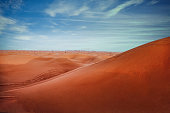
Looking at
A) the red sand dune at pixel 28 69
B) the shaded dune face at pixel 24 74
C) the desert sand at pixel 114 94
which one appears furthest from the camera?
the red sand dune at pixel 28 69

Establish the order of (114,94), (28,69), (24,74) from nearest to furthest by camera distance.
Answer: (114,94)
(24,74)
(28,69)

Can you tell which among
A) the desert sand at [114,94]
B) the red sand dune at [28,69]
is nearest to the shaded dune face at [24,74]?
the red sand dune at [28,69]

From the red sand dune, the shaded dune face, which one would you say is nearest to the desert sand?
the shaded dune face

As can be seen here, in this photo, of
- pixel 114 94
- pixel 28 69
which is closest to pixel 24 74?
pixel 28 69

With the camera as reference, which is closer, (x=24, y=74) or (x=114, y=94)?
(x=114, y=94)

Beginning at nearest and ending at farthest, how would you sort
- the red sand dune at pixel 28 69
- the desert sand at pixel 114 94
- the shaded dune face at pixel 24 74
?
the desert sand at pixel 114 94 → the shaded dune face at pixel 24 74 → the red sand dune at pixel 28 69

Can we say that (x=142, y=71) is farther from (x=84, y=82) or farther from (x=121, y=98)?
(x=84, y=82)

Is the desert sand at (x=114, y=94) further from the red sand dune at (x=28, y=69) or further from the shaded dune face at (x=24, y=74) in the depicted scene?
the red sand dune at (x=28, y=69)

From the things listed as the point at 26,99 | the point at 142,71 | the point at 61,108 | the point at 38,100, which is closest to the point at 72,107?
the point at 61,108

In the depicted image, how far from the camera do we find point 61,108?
6.49ft

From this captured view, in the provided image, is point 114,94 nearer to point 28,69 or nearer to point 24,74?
point 24,74

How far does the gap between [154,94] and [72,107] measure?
61.2 inches

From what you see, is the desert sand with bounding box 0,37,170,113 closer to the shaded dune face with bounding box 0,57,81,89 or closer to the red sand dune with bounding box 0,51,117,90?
the shaded dune face with bounding box 0,57,81,89

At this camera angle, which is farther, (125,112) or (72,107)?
(72,107)
